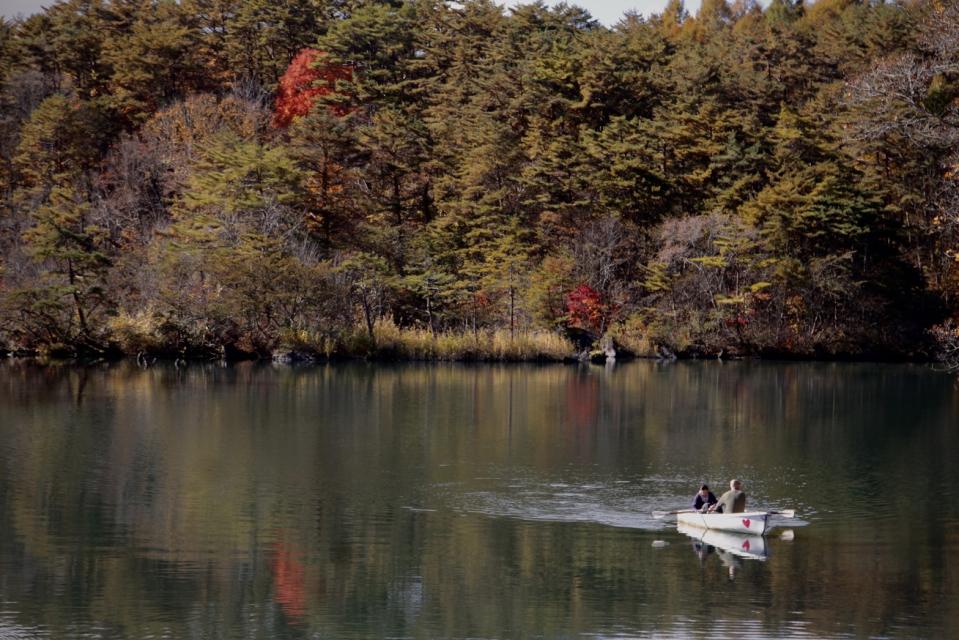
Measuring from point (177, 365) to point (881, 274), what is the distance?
3299cm

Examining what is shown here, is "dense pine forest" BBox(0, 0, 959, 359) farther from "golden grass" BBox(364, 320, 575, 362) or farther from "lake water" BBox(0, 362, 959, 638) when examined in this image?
"lake water" BBox(0, 362, 959, 638)

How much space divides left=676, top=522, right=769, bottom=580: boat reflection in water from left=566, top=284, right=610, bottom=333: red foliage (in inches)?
1416

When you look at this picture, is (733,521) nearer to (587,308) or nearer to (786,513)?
(786,513)

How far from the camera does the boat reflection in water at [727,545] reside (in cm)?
1770

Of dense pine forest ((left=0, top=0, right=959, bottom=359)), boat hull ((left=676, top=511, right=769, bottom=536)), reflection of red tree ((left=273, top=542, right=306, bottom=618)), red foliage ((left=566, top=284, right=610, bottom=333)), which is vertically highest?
dense pine forest ((left=0, top=0, right=959, bottom=359))

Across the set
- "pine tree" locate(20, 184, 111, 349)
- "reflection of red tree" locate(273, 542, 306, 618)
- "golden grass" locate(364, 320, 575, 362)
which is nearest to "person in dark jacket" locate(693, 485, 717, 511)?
"reflection of red tree" locate(273, 542, 306, 618)

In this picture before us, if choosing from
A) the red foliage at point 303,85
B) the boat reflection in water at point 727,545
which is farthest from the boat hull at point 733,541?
the red foliage at point 303,85

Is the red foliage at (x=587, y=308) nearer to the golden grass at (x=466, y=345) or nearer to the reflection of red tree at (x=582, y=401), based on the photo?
the golden grass at (x=466, y=345)

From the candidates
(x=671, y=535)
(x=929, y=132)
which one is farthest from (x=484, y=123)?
(x=671, y=535)

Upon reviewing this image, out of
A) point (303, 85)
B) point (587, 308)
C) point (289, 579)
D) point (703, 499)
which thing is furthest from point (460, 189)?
point (289, 579)

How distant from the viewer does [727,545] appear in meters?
18.4

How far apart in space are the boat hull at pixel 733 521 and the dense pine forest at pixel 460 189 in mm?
31566

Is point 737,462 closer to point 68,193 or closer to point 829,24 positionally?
point 68,193

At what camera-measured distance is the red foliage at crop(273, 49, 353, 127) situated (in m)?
66.0
